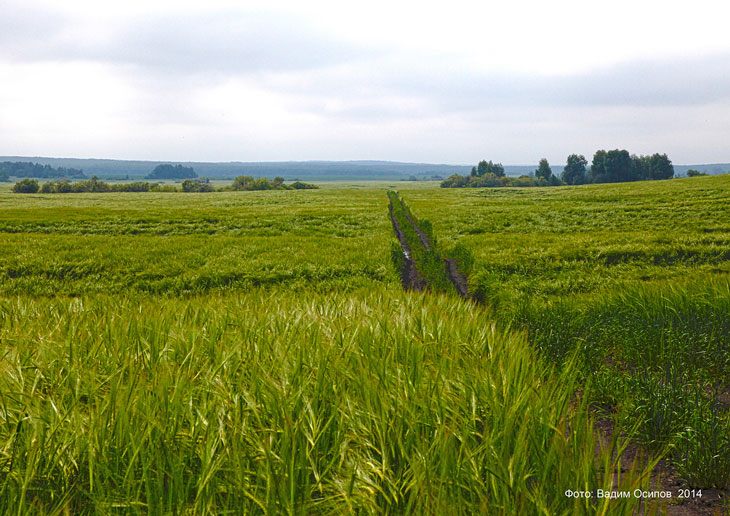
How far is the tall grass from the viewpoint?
2.08 meters

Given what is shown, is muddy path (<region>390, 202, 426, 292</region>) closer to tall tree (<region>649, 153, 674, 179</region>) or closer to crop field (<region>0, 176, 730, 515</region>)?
crop field (<region>0, 176, 730, 515</region>)

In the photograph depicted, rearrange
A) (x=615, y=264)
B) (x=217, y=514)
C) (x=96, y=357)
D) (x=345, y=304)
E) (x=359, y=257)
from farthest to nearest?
(x=359, y=257) → (x=615, y=264) → (x=345, y=304) → (x=96, y=357) → (x=217, y=514)

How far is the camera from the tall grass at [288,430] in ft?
6.84

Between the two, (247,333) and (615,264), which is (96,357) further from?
(615,264)

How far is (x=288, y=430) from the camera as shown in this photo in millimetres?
2424

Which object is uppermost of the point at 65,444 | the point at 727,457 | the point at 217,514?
the point at 65,444

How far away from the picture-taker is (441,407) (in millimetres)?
2756

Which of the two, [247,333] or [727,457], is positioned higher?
[247,333]

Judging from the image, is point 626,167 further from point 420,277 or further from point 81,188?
point 81,188

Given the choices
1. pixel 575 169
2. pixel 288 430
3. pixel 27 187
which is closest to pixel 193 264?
pixel 288 430

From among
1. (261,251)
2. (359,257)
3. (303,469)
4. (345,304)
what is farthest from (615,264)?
(303,469)

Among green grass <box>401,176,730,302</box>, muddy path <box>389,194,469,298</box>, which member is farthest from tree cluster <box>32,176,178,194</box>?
muddy path <box>389,194,469,298</box>

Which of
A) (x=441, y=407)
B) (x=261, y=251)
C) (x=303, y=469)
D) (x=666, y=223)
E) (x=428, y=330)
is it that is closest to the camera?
(x=303, y=469)

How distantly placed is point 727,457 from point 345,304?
4110 millimetres
